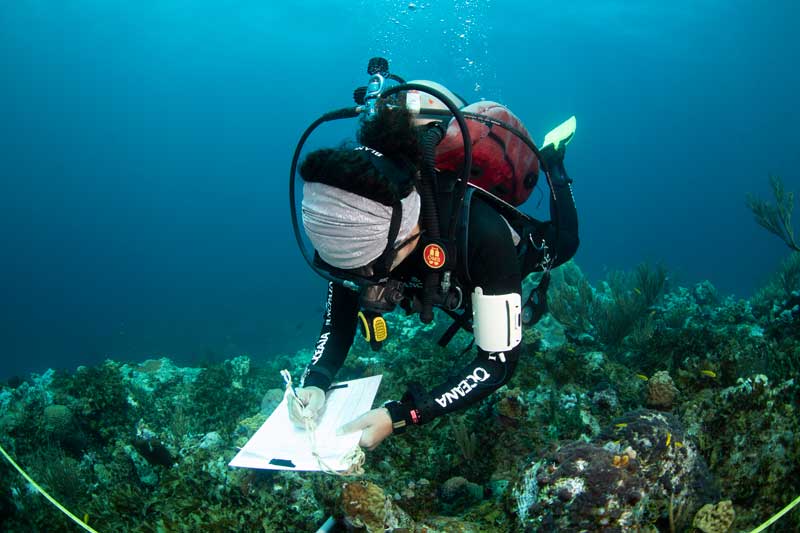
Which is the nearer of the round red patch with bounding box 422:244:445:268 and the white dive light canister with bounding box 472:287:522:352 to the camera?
the round red patch with bounding box 422:244:445:268

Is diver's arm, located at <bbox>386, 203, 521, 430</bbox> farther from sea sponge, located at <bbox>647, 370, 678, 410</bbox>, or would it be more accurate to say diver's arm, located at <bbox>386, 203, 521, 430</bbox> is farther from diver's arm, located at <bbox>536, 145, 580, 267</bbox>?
sea sponge, located at <bbox>647, 370, 678, 410</bbox>

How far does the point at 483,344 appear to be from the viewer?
240 centimetres

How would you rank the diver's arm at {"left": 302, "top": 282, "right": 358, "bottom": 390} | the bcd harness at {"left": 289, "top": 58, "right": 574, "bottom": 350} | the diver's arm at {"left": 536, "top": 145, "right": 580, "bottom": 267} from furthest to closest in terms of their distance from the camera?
the diver's arm at {"left": 536, "top": 145, "right": 580, "bottom": 267} < the diver's arm at {"left": 302, "top": 282, "right": 358, "bottom": 390} < the bcd harness at {"left": 289, "top": 58, "right": 574, "bottom": 350}

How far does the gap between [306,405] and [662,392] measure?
287 cm

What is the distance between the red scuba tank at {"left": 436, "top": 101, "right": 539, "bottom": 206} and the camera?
8.50ft

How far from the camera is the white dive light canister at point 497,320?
7.54 feet

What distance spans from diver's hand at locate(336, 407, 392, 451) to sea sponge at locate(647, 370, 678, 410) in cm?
242

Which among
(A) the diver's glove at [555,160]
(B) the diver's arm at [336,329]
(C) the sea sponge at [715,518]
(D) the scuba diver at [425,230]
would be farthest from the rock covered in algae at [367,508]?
(A) the diver's glove at [555,160]

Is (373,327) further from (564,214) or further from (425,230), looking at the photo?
(564,214)

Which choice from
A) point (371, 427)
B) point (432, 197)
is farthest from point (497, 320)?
point (371, 427)

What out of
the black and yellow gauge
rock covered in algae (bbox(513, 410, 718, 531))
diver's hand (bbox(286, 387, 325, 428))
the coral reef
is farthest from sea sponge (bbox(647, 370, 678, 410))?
diver's hand (bbox(286, 387, 325, 428))

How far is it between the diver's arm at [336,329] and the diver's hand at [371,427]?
678 millimetres

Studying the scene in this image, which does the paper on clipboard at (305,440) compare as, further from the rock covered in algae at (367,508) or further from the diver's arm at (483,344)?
the diver's arm at (483,344)

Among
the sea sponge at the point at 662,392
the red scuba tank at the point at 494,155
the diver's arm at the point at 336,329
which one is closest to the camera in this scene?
the red scuba tank at the point at 494,155
